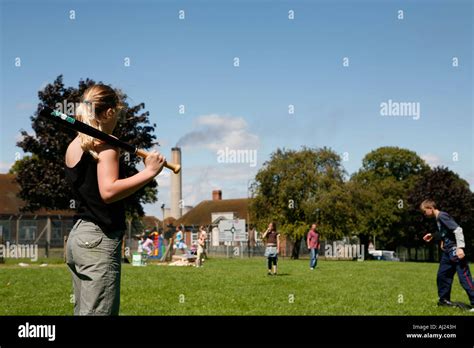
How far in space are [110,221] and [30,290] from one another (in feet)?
34.4

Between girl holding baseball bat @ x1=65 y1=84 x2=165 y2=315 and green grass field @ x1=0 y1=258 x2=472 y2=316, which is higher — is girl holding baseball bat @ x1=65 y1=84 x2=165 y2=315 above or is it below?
above

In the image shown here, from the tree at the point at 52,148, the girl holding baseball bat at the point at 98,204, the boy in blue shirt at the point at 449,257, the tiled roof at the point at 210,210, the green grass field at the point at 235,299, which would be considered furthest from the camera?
the tiled roof at the point at 210,210

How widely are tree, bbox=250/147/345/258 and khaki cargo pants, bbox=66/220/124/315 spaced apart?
5143 centimetres

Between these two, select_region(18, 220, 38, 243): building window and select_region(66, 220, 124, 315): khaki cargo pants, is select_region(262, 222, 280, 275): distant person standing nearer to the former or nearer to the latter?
select_region(66, 220, 124, 315): khaki cargo pants

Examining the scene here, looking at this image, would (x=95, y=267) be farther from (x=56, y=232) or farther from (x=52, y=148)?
(x=56, y=232)

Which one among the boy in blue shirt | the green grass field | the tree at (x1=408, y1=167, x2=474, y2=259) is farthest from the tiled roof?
the boy in blue shirt

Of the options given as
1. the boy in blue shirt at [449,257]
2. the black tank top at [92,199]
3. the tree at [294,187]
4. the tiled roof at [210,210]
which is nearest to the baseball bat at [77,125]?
the black tank top at [92,199]

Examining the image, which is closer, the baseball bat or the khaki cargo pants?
the baseball bat

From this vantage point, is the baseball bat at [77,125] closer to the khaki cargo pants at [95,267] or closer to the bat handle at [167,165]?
the bat handle at [167,165]

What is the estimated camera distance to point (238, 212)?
86500 mm

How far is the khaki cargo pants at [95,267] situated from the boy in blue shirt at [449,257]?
866cm

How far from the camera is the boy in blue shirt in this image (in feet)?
36.3

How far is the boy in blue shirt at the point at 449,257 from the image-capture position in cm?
1108
